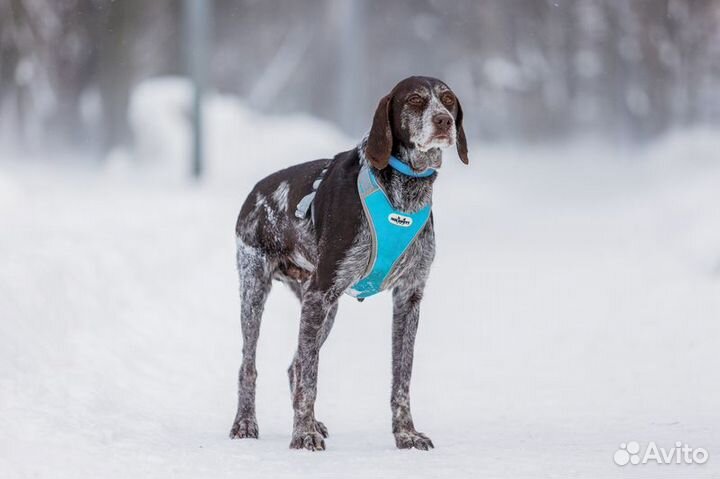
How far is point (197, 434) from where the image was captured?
656cm

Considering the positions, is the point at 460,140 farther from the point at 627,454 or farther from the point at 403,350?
the point at 627,454

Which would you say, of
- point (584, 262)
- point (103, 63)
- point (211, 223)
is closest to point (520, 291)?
point (584, 262)

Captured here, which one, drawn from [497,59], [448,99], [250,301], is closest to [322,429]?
[250,301]

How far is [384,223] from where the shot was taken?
6176mm

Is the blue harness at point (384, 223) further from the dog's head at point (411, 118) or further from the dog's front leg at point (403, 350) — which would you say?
the dog's front leg at point (403, 350)

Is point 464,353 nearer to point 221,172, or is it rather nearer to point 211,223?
point 211,223

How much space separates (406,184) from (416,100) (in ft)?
1.43

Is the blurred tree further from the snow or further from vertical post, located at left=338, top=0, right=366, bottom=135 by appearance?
the snow

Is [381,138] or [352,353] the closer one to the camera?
[381,138]

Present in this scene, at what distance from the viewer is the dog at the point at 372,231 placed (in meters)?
6.17

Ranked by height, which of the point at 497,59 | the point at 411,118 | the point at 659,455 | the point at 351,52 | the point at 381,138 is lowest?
the point at 659,455

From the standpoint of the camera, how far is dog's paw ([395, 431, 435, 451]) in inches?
245

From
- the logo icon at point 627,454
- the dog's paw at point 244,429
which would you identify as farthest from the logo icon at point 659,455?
the dog's paw at point 244,429

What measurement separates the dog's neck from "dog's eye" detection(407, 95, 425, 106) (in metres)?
0.23
